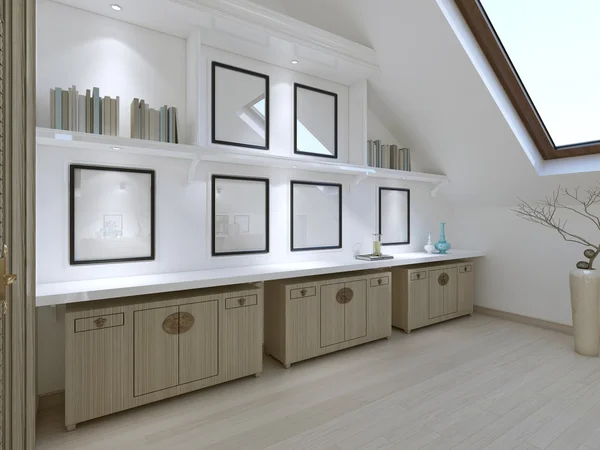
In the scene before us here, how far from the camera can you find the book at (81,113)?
210cm

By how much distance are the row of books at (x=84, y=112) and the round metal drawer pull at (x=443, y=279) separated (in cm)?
329

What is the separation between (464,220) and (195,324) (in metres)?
3.62

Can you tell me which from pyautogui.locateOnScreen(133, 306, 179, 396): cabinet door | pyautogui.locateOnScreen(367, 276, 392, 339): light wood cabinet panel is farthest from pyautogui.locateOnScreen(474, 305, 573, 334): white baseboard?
pyautogui.locateOnScreen(133, 306, 179, 396): cabinet door

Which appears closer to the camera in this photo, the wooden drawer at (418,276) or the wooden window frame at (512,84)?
the wooden window frame at (512,84)

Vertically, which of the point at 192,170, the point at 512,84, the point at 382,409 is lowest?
the point at 382,409

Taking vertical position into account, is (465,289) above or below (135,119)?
below

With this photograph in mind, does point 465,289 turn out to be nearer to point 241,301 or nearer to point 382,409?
point 382,409

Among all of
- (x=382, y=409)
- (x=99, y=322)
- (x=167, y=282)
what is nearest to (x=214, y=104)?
(x=167, y=282)

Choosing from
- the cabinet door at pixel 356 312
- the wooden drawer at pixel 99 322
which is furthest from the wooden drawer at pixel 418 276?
the wooden drawer at pixel 99 322

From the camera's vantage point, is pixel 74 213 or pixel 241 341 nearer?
pixel 74 213

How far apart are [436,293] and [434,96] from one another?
1998 mm

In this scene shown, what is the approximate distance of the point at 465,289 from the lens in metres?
3.99

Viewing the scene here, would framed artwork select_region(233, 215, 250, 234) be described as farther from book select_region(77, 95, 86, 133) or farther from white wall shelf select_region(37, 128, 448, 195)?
book select_region(77, 95, 86, 133)

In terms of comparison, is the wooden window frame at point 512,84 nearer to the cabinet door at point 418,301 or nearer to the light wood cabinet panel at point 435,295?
the light wood cabinet panel at point 435,295
